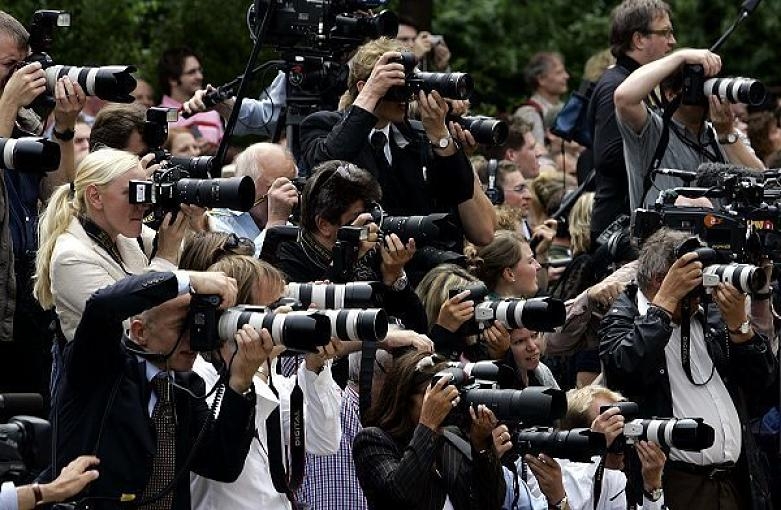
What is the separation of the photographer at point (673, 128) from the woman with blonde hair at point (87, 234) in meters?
3.10

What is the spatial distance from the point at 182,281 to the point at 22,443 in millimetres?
871

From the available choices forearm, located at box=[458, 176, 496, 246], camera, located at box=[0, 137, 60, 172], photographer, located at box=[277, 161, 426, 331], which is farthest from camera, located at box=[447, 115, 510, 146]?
camera, located at box=[0, 137, 60, 172]

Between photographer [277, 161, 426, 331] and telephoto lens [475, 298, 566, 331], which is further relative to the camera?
photographer [277, 161, 426, 331]

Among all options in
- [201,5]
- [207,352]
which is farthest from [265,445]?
[201,5]

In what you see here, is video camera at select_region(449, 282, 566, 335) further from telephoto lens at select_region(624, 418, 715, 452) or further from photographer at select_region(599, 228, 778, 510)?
photographer at select_region(599, 228, 778, 510)

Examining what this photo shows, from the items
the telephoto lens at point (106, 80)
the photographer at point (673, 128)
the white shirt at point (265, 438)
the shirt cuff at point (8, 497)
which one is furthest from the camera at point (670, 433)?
the shirt cuff at point (8, 497)

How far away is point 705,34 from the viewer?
65.9ft

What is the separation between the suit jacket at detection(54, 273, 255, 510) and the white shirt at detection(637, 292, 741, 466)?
267cm

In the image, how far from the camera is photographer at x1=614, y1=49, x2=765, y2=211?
31.9ft

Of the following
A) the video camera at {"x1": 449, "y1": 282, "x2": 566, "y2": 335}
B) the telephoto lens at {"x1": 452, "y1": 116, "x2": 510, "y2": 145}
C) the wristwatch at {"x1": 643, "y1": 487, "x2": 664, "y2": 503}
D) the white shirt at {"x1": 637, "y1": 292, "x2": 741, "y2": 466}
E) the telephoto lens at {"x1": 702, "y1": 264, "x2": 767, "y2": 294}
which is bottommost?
the wristwatch at {"x1": 643, "y1": 487, "x2": 664, "y2": 503}

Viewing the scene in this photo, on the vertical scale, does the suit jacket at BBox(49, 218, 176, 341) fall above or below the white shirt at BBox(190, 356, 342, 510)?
above

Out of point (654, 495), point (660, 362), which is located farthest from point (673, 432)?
point (660, 362)

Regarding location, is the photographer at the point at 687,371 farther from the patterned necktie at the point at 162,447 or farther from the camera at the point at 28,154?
the camera at the point at 28,154

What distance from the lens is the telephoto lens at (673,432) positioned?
8008mm
